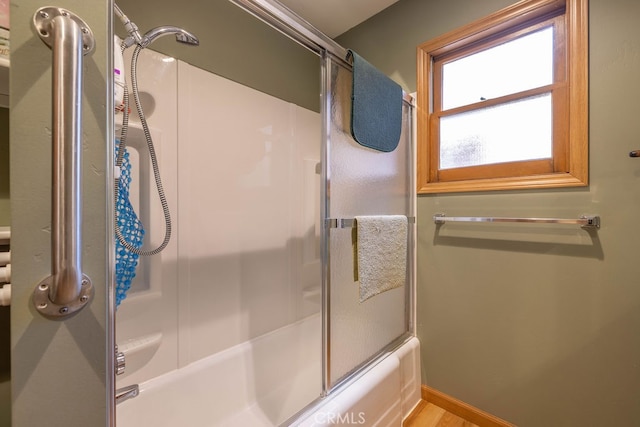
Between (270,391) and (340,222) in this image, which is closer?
(340,222)

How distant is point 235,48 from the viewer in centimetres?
145

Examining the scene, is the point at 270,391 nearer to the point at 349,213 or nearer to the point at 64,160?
the point at 349,213

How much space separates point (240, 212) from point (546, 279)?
1538 mm

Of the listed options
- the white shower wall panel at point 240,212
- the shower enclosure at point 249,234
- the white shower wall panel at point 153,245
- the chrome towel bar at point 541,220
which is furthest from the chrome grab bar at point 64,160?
the chrome towel bar at point 541,220

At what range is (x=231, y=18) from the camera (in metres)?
1.43

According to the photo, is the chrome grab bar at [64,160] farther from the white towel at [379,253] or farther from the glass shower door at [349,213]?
the white towel at [379,253]

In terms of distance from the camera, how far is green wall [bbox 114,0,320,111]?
1166 millimetres

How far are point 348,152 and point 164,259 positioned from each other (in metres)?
0.97

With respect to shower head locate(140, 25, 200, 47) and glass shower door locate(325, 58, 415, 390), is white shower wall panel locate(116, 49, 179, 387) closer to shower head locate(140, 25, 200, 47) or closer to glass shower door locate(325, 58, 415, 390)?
shower head locate(140, 25, 200, 47)

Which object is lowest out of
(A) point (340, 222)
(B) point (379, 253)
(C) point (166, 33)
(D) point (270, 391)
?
(D) point (270, 391)

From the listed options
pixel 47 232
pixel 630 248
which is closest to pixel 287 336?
pixel 47 232

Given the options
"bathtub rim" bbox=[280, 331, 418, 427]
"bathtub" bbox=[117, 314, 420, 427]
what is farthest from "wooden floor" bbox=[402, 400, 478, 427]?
"bathtub rim" bbox=[280, 331, 418, 427]

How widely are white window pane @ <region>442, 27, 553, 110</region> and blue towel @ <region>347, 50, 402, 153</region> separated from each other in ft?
1.35

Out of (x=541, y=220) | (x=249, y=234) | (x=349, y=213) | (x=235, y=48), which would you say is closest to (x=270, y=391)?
(x=249, y=234)
